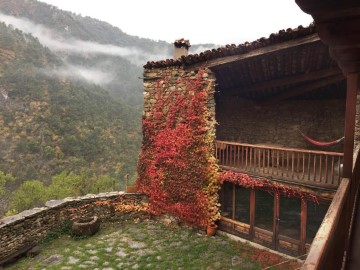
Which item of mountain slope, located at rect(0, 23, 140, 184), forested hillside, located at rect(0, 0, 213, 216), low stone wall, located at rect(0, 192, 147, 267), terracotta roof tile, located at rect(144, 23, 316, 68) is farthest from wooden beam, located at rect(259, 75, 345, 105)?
mountain slope, located at rect(0, 23, 140, 184)

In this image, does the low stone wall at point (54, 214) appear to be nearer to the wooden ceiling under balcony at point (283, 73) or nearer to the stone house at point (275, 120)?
the stone house at point (275, 120)

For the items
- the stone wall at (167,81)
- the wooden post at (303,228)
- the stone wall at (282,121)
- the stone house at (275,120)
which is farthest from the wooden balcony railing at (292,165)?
the stone wall at (167,81)

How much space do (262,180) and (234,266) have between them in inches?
108

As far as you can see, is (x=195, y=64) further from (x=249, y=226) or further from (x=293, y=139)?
(x=249, y=226)

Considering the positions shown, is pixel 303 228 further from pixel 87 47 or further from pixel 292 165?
pixel 87 47

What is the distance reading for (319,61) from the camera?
8.54 m

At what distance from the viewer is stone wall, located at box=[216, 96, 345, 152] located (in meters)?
10.7

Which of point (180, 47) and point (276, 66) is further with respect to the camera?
point (180, 47)

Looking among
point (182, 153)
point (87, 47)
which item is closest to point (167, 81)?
point (182, 153)

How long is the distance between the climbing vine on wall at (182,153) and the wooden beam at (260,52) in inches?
26.0

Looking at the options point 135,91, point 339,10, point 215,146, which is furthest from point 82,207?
point 135,91

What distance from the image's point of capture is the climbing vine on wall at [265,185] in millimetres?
8336

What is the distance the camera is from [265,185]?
8.98m

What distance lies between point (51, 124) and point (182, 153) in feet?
107
